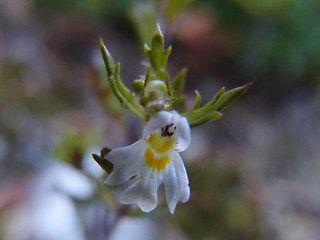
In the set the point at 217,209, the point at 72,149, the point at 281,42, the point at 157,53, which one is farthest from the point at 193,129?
the point at 157,53

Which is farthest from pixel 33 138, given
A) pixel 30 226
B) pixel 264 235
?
pixel 264 235

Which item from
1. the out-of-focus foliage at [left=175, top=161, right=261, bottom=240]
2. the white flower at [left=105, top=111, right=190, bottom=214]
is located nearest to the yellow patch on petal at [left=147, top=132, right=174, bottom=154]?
the white flower at [left=105, top=111, right=190, bottom=214]

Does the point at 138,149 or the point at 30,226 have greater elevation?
the point at 138,149

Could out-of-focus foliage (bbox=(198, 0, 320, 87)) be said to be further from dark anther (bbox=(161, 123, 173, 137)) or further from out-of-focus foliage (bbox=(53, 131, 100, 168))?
dark anther (bbox=(161, 123, 173, 137))

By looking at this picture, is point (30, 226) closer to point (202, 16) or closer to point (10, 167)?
point (10, 167)

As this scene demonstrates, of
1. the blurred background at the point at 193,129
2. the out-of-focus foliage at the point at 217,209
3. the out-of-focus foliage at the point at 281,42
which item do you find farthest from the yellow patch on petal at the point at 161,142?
the out-of-focus foliage at the point at 281,42

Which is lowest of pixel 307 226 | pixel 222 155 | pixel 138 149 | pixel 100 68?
pixel 307 226

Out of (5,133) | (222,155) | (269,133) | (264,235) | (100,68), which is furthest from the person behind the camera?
(269,133)

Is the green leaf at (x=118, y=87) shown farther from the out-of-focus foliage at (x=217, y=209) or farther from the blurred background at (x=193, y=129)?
the out-of-focus foliage at (x=217, y=209)

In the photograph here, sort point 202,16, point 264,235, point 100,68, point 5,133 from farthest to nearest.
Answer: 1. point 202,16
2. point 5,133
3. point 264,235
4. point 100,68
